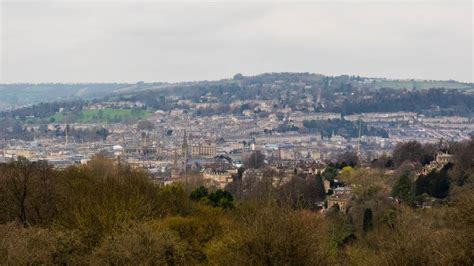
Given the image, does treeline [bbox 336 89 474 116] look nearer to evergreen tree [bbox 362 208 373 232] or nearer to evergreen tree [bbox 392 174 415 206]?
evergreen tree [bbox 392 174 415 206]

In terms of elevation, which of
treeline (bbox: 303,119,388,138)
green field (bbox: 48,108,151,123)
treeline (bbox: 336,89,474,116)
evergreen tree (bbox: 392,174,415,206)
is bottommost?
treeline (bbox: 303,119,388,138)

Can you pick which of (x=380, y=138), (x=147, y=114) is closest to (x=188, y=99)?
(x=147, y=114)

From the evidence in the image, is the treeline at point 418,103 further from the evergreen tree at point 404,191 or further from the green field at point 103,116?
the evergreen tree at point 404,191

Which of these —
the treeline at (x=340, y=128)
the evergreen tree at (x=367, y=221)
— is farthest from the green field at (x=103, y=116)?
the evergreen tree at (x=367, y=221)

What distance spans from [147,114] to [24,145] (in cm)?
3989

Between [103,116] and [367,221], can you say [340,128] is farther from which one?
[367,221]

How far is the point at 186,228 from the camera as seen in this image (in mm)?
18547

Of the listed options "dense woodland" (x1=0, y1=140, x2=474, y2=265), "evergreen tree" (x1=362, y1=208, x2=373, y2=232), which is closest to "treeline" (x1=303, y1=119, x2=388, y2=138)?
"evergreen tree" (x1=362, y1=208, x2=373, y2=232)

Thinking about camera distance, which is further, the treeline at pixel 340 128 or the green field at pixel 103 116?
the green field at pixel 103 116

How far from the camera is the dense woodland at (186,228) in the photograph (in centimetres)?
1355

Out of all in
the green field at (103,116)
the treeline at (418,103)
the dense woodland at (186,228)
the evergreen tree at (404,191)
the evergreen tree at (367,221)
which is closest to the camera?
the dense woodland at (186,228)

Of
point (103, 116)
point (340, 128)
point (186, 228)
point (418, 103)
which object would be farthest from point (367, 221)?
point (418, 103)

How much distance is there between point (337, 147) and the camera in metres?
101

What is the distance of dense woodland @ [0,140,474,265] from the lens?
13.5m
